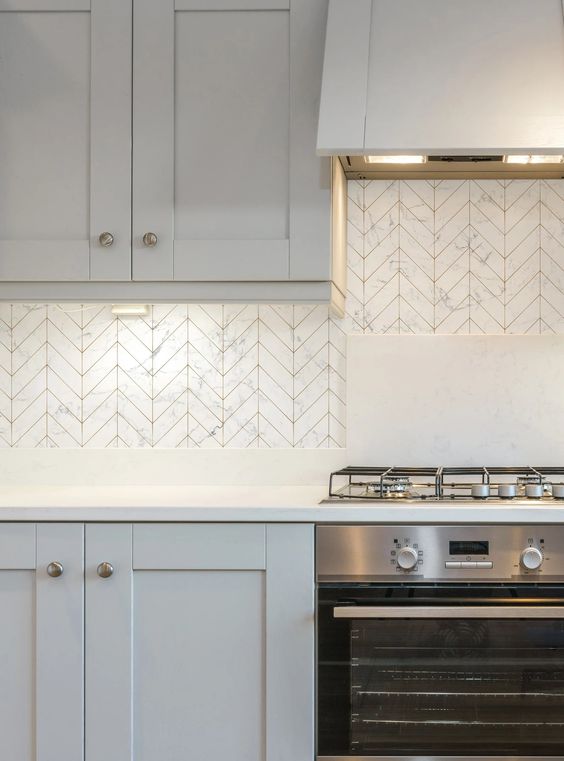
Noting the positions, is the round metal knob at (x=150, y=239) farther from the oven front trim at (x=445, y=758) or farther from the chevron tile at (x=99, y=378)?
the oven front trim at (x=445, y=758)

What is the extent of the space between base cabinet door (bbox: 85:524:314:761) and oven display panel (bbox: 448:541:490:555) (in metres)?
0.30

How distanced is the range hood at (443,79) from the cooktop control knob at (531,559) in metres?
0.86

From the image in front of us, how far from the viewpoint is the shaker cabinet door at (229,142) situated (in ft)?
6.60

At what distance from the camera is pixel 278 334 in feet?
7.84

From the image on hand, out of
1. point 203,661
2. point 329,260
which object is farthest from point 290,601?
point 329,260

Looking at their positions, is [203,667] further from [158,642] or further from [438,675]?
[438,675]

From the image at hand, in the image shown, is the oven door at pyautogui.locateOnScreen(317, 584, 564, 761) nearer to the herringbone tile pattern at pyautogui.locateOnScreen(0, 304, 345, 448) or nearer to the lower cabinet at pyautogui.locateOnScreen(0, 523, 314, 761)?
the lower cabinet at pyautogui.locateOnScreen(0, 523, 314, 761)

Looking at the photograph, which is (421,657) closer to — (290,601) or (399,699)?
(399,699)

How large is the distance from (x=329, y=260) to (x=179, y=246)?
36 cm

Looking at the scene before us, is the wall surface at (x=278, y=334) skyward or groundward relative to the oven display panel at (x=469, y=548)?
skyward

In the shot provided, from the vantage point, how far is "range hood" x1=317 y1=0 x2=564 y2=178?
1.87 m

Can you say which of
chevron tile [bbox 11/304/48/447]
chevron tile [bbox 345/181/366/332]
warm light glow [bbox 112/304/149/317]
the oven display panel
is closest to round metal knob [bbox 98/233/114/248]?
warm light glow [bbox 112/304/149/317]

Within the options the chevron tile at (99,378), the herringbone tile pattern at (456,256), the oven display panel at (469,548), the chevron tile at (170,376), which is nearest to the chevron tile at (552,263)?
the herringbone tile pattern at (456,256)

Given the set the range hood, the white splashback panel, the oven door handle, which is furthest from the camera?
the white splashback panel
